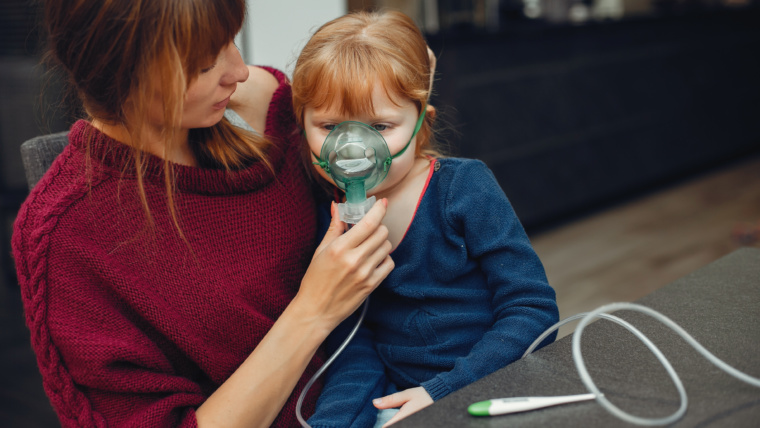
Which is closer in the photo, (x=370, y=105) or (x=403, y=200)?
(x=370, y=105)

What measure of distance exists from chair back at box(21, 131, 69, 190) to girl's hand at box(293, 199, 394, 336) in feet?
1.52

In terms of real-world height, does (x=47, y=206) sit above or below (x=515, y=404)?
above

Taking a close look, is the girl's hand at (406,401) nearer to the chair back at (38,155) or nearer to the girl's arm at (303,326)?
the girl's arm at (303,326)

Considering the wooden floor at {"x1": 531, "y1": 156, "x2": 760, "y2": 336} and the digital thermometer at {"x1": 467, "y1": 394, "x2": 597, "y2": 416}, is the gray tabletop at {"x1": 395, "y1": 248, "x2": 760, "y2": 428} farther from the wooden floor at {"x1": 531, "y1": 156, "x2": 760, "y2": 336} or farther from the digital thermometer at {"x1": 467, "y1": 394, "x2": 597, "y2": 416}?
the wooden floor at {"x1": 531, "y1": 156, "x2": 760, "y2": 336}

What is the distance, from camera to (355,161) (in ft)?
3.10

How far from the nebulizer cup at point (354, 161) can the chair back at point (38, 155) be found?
45cm

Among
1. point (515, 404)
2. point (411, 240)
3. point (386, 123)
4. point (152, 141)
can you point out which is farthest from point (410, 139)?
point (515, 404)

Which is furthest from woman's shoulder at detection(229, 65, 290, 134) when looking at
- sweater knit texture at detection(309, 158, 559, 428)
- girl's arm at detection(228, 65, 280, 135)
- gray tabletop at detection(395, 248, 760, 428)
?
gray tabletop at detection(395, 248, 760, 428)

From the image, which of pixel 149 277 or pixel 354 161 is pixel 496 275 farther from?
pixel 149 277

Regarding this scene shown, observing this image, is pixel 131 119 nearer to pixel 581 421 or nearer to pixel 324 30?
pixel 324 30

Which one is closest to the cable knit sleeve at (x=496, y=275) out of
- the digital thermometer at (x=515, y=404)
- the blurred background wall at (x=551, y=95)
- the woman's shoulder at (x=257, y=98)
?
the digital thermometer at (x=515, y=404)

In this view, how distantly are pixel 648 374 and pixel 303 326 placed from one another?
453 mm

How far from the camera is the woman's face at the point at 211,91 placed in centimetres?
92

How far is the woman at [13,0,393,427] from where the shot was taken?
34.5 inches
